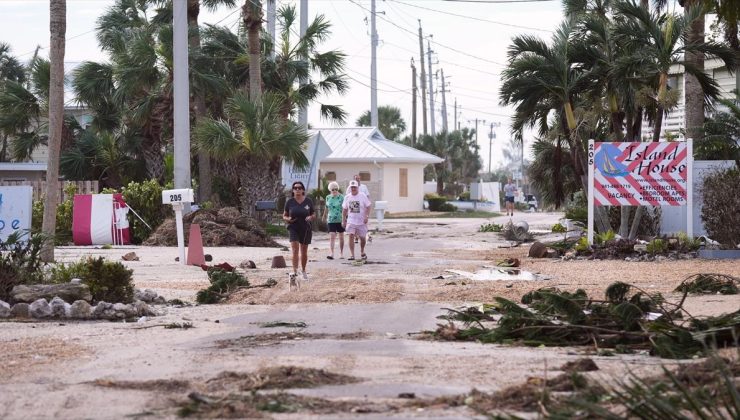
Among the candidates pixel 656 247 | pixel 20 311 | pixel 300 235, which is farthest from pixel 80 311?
pixel 656 247

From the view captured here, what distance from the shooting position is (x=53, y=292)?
13312mm

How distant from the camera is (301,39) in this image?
37.5 metres

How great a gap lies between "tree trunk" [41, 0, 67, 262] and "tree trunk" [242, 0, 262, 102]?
43.7 ft

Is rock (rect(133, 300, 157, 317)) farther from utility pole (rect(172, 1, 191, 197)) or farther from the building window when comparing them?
the building window

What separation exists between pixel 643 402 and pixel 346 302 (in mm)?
8149

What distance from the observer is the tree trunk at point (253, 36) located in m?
32.9

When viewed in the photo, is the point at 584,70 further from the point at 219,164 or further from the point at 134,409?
the point at 134,409

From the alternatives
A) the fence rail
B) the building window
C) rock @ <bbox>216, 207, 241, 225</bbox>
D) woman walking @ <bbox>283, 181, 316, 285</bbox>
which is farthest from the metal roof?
woman walking @ <bbox>283, 181, 316, 285</bbox>

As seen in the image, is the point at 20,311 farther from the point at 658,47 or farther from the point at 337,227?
the point at 658,47

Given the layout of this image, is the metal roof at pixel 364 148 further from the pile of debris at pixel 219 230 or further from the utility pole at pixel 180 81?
the pile of debris at pixel 219 230

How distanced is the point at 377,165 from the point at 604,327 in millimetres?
44398

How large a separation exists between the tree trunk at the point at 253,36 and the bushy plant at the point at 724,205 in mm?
14559

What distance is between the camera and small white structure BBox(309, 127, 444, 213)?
179ft

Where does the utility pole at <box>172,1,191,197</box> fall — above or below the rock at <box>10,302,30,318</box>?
above
